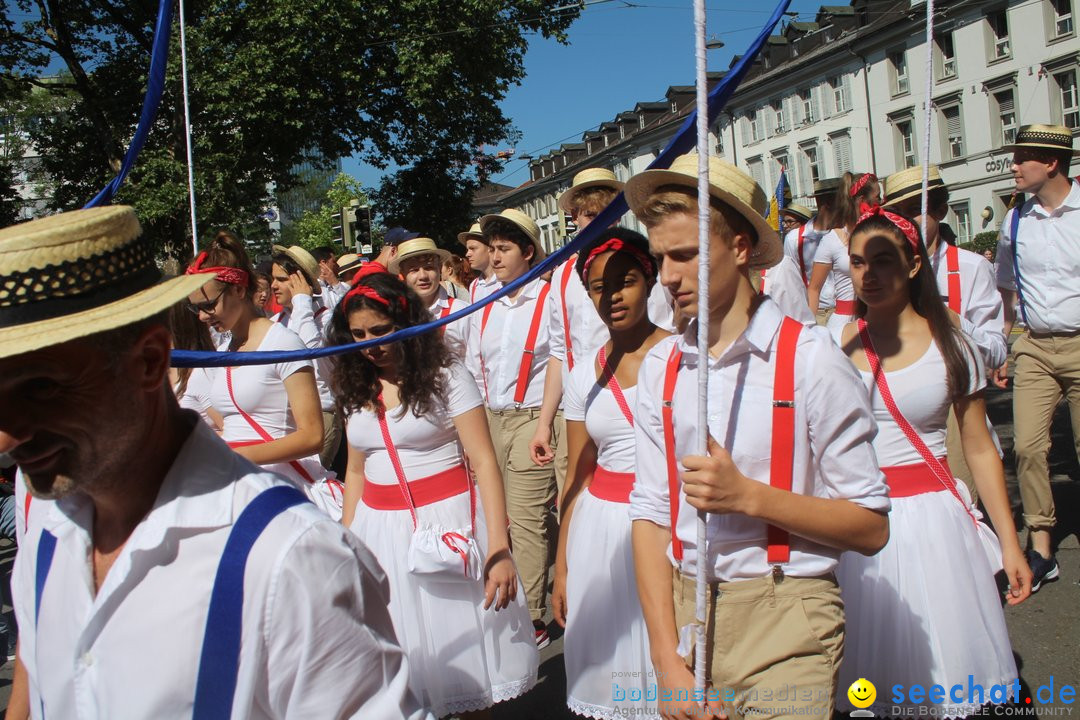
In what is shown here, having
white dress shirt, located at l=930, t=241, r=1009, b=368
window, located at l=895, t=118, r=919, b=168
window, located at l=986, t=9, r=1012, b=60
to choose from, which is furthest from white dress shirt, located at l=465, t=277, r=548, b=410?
window, located at l=895, t=118, r=919, b=168

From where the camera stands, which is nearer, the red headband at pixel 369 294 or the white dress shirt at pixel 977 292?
the red headband at pixel 369 294

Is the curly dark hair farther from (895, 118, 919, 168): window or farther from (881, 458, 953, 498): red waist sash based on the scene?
(895, 118, 919, 168): window

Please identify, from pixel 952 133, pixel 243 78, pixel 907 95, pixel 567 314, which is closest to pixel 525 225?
pixel 567 314

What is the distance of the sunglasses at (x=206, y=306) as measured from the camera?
459 cm

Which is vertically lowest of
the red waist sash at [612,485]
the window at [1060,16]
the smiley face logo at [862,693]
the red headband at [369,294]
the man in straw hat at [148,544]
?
the smiley face logo at [862,693]

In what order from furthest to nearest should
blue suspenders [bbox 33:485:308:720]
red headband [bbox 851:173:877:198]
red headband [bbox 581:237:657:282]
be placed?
red headband [bbox 851:173:877:198] < red headband [bbox 581:237:657:282] < blue suspenders [bbox 33:485:308:720]

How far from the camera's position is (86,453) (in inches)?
61.1

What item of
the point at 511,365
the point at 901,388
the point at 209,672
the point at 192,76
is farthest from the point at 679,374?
the point at 192,76

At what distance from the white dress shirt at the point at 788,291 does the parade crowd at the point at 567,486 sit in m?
0.90

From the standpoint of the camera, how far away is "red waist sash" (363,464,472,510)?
3.85 meters

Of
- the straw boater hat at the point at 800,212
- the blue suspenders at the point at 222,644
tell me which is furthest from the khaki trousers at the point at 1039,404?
the straw boater hat at the point at 800,212

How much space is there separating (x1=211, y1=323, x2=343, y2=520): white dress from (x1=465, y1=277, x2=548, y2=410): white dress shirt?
6.66 feet

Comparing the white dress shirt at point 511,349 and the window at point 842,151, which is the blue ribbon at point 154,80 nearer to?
the white dress shirt at point 511,349

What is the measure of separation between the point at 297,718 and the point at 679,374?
1.46 meters
